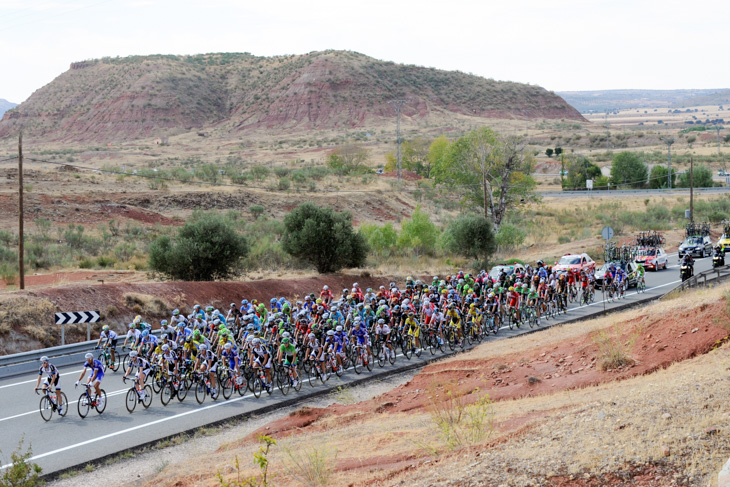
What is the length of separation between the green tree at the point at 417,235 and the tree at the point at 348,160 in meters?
35.8

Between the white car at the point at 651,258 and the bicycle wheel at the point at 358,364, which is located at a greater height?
the bicycle wheel at the point at 358,364

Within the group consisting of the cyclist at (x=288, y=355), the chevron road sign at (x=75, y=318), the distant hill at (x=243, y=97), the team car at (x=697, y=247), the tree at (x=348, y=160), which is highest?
the distant hill at (x=243, y=97)

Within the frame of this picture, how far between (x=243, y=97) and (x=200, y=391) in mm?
131940

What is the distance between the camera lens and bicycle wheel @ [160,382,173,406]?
17844 mm

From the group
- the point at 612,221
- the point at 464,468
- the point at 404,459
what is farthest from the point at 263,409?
the point at 612,221

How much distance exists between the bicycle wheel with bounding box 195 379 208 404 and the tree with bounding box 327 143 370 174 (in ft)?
216

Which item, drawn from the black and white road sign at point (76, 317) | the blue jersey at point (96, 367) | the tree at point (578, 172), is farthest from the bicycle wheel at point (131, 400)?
the tree at point (578, 172)

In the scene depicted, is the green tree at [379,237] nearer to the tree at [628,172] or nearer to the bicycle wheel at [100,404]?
the bicycle wheel at [100,404]

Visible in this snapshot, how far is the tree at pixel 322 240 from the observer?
38.0 m

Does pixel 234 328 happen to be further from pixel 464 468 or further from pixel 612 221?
pixel 612 221

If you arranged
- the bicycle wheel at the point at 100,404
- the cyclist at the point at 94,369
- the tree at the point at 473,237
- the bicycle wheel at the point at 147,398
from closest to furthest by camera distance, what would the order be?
the cyclist at the point at 94,369, the bicycle wheel at the point at 100,404, the bicycle wheel at the point at 147,398, the tree at the point at 473,237

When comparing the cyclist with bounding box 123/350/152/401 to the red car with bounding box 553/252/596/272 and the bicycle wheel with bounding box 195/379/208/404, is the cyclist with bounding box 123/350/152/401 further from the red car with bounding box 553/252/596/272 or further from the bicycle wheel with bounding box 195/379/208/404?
the red car with bounding box 553/252/596/272

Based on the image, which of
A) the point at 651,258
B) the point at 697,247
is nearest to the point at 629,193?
the point at 697,247

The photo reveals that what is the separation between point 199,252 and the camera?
33.5 metres
